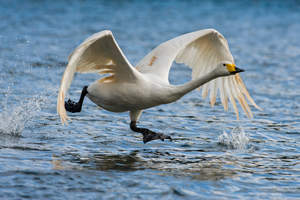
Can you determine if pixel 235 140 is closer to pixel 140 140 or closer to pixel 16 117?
pixel 140 140

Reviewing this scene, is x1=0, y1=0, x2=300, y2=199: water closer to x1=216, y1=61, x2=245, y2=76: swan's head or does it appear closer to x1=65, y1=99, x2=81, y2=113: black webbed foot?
x1=65, y1=99, x2=81, y2=113: black webbed foot

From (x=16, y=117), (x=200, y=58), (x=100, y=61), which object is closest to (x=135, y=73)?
(x=100, y=61)

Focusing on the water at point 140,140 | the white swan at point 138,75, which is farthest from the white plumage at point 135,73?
the water at point 140,140

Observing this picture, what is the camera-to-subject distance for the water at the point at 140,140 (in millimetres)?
6277

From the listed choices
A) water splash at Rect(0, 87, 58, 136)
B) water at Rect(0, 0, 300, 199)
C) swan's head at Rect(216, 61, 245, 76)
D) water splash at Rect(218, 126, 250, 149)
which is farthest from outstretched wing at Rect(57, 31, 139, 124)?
water splash at Rect(218, 126, 250, 149)

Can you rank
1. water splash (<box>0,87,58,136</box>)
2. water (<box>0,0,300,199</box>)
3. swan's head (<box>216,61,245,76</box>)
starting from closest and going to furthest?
water (<box>0,0,300,199</box>)
swan's head (<box>216,61,245,76</box>)
water splash (<box>0,87,58,136</box>)

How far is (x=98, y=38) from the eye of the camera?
6.75 m

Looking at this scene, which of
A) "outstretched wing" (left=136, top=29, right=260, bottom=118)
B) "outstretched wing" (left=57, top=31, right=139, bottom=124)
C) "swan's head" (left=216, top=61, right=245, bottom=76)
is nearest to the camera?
"outstretched wing" (left=57, top=31, right=139, bottom=124)

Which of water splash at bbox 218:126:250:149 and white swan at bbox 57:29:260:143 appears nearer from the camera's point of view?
white swan at bbox 57:29:260:143

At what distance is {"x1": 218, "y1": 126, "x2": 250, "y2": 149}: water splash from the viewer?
28.6ft

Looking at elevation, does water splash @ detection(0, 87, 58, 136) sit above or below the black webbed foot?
below

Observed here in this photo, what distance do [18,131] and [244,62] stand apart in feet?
38.4

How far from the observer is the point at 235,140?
8.87 metres

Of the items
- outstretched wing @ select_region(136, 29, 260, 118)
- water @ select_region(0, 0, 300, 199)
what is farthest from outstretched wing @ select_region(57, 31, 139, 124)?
water @ select_region(0, 0, 300, 199)
